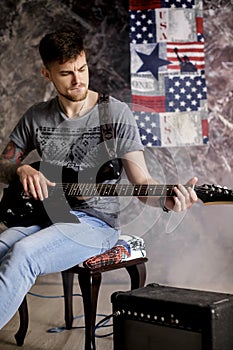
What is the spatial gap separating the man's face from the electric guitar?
13.3 inches

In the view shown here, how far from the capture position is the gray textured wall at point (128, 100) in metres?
3.83

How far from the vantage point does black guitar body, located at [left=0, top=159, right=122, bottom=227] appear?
8.05ft

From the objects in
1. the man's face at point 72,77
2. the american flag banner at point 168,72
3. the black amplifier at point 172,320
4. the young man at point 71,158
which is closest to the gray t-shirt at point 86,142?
the young man at point 71,158

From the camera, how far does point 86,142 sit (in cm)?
256

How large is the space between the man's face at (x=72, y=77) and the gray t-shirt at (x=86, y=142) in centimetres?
11

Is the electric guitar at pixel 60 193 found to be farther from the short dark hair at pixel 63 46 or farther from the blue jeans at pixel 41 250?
the short dark hair at pixel 63 46

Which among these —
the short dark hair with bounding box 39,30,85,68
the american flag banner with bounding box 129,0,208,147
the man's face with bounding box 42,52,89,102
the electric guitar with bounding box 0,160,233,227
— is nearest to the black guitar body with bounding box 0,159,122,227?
Result: the electric guitar with bounding box 0,160,233,227

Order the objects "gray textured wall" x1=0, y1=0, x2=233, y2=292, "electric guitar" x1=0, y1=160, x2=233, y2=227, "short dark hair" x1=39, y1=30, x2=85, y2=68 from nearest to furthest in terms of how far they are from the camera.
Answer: "electric guitar" x1=0, y1=160, x2=233, y2=227, "short dark hair" x1=39, y1=30, x2=85, y2=68, "gray textured wall" x1=0, y1=0, x2=233, y2=292

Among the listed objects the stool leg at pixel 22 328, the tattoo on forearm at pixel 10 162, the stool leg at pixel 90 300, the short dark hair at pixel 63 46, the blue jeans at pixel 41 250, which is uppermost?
the short dark hair at pixel 63 46

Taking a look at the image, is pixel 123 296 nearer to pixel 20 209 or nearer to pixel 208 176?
pixel 20 209

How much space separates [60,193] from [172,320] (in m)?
0.89

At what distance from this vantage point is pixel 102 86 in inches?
158

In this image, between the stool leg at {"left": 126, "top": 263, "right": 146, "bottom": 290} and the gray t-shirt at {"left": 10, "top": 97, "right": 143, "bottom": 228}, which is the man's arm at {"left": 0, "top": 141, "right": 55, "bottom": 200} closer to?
the gray t-shirt at {"left": 10, "top": 97, "right": 143, "bottom": 228}

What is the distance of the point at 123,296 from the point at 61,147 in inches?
35.6
